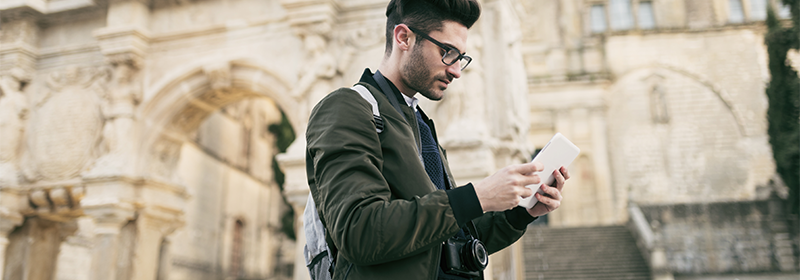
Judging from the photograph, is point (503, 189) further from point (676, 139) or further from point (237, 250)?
point (676, 139)

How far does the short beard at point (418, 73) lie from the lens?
6.15 ft

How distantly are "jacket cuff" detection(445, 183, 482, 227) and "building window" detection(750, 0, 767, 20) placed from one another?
84.7 ft

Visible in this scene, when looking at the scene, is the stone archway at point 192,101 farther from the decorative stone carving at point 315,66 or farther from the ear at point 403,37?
the ear at point 403,37

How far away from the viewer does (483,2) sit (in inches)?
271

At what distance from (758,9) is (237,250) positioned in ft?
70.0

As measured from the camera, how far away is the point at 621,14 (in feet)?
77.8

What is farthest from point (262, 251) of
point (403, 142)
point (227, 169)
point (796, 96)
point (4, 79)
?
point (403, 142)

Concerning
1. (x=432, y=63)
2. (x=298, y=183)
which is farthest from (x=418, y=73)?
(x=298, y=183)

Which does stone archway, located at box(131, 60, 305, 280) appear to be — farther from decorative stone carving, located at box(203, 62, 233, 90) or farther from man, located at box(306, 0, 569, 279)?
man, located at box(306, 0, 569, 279)

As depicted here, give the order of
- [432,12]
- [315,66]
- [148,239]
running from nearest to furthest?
1. [432,12]
2. [315,66]
3. [148,239]

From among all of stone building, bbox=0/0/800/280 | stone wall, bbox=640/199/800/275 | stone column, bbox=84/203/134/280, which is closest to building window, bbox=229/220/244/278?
stone building, bbox=0/0/800/280

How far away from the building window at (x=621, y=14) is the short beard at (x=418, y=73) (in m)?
23.5

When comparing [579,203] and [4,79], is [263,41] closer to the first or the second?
[4,79]

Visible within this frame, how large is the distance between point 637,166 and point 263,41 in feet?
59.0
